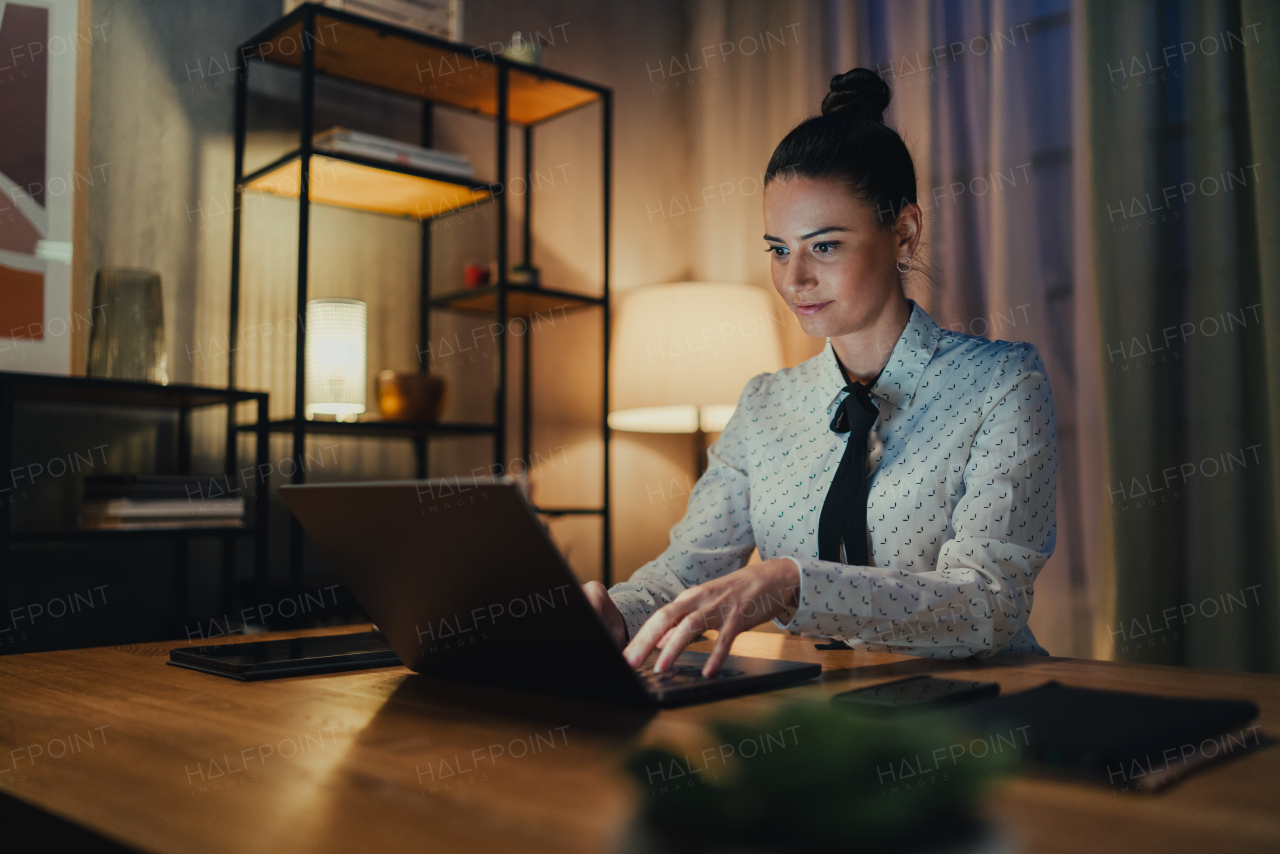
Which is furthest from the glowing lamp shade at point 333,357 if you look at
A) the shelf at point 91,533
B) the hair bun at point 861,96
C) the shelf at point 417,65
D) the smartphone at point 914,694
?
the smartphone at point 914,694

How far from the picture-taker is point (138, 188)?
2.17 m

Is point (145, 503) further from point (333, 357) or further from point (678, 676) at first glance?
point (678, 676)

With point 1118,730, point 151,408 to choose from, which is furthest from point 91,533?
point 1118,730

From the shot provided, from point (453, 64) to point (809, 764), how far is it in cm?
235

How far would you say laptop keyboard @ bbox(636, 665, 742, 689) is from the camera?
75 centimetres

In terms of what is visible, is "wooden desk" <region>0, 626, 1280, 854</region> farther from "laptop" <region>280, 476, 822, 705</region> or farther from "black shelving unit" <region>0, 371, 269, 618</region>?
"black shelving unit" <region>0, 371, 269, 618</region>

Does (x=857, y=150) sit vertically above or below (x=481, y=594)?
above

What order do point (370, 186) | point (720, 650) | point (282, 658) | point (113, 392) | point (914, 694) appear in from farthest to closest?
point (370, 186), point (113, 392), point (282, 658), point (720, 650), point (914, 694)

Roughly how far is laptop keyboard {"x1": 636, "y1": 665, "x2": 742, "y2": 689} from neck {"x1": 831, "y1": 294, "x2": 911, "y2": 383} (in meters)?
0.80

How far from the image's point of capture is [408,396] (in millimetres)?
2277

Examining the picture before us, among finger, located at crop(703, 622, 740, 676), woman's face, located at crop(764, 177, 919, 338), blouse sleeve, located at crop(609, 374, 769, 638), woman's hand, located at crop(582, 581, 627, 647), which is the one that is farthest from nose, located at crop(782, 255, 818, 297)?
finger, located at crop(703, 622, 740, 676)

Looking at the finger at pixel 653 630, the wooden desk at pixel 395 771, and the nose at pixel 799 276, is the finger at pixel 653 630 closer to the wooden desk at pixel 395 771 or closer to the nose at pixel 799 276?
the wooden desk at pixel 395 771

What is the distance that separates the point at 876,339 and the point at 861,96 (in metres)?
0.39

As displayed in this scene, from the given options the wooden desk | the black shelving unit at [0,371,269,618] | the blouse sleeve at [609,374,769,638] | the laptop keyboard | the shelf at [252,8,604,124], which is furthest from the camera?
the shelf at [252,8,604,124]
